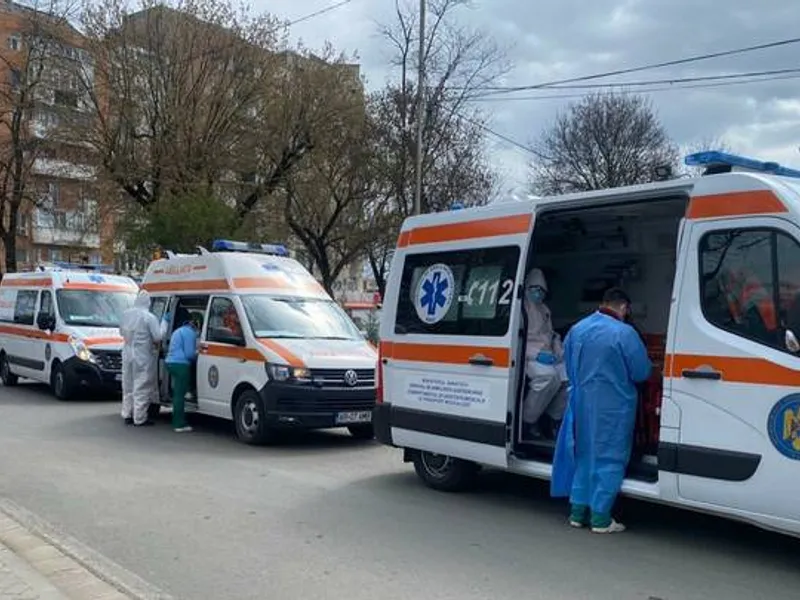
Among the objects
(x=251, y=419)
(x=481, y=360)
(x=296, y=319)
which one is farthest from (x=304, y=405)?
(x=481, y=360)

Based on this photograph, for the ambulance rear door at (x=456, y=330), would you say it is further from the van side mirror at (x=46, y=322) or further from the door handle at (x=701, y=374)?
the van side mirror at (x=46, y=322)

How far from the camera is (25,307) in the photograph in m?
17.3

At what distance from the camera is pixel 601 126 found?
4291cm

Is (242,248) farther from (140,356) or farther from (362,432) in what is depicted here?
(362,432)

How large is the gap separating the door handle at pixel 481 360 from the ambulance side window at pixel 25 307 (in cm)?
1206

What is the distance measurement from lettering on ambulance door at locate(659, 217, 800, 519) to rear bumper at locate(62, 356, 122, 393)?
37.9 ft

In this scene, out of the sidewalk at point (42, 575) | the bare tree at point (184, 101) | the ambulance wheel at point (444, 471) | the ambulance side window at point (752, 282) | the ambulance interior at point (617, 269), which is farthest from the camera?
the bare tree at point (184, 101)

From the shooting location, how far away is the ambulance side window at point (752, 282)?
5.36 metres

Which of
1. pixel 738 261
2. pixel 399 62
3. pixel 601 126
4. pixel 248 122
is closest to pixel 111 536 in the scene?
pixel 738 261

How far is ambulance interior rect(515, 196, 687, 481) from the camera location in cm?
707

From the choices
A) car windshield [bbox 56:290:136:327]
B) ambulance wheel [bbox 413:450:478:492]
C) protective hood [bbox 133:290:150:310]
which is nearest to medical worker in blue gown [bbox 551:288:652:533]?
ambulance wheel [bbox 413:450:478:492]

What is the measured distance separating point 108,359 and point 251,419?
5641 mm

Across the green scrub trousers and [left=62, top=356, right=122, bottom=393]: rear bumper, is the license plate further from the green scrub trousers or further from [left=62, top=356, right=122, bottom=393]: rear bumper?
[left=62, top=356, right=122, bottom=393]: rear bumper

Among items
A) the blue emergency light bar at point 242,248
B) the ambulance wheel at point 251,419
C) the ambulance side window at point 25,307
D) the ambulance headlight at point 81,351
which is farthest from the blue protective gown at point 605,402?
the ambulance side window at point 25,307
